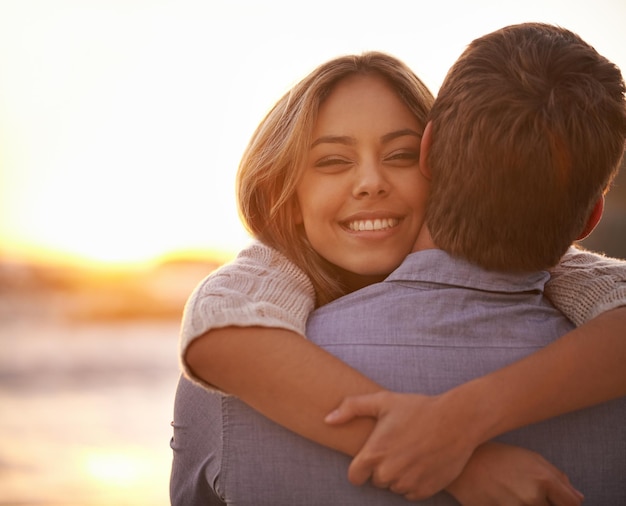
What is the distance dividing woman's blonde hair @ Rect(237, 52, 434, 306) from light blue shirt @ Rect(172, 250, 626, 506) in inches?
20.9

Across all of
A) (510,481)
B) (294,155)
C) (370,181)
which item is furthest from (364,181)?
(510,481)

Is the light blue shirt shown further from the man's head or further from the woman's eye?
the woman's eye

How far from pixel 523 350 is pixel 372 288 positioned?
34 cm

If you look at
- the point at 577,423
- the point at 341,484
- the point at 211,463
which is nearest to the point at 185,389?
the point at 211,463

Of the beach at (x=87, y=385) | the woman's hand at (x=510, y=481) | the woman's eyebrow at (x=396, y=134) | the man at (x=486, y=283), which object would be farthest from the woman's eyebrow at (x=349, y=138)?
the beach at (x=87, y=385)

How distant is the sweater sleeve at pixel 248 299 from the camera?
1543 millimetres

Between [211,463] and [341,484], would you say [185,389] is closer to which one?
[211,463]

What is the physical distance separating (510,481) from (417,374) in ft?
0.88

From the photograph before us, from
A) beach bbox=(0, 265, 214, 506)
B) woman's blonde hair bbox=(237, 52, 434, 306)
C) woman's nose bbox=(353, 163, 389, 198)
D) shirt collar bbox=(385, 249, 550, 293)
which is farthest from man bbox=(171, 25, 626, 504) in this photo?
beach bbox=(0, 265, 214, 506)

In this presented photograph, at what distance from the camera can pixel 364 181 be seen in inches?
83.8

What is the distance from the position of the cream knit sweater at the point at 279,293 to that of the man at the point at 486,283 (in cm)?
6

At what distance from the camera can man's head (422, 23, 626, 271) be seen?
1.58 m

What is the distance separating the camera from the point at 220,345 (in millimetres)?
1522

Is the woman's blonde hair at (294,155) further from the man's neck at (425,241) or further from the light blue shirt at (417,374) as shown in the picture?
the light blue shirt at (417,374)
